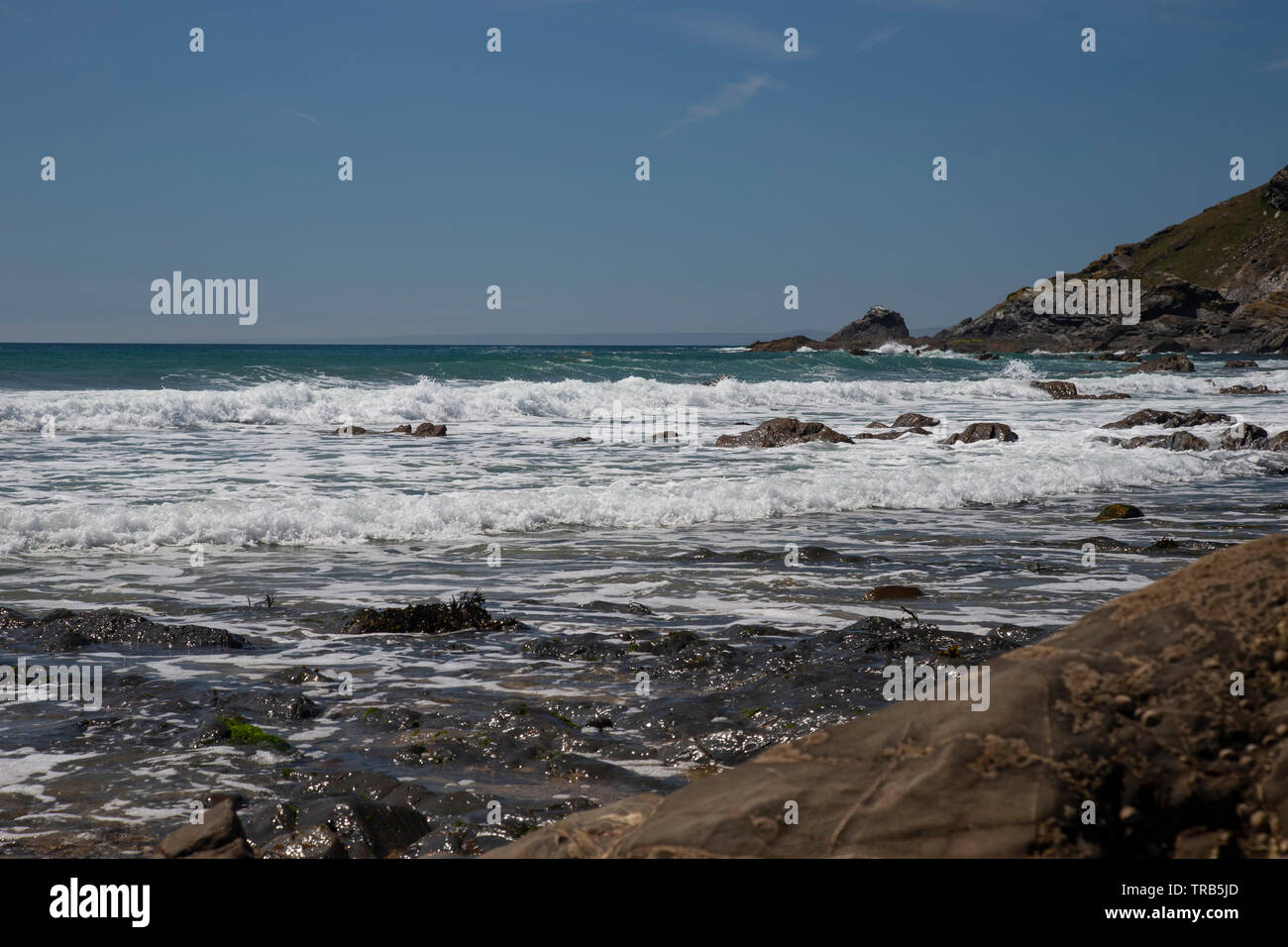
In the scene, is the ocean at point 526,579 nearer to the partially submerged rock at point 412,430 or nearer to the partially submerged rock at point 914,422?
the partially submerged rock at point 914,422

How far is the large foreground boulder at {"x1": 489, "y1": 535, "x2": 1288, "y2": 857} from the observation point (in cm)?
240

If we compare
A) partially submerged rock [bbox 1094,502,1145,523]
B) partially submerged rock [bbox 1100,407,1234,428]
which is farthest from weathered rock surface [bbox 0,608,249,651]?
partially submerged rock [bbox 1100,407,1234,428]

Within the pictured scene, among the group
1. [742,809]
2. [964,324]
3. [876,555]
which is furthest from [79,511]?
[964,324]

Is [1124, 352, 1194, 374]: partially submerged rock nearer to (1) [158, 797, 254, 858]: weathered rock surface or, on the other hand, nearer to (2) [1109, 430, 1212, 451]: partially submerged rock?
(2) [1109, 430, 1212, 451]: partially submerged rock

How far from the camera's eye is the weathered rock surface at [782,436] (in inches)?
838

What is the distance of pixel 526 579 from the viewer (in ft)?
31.4

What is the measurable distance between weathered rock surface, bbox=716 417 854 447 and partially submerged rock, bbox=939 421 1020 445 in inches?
92.3

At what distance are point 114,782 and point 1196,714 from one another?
452cm

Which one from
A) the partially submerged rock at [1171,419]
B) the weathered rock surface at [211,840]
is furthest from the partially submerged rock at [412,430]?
the weathered rock surface at [211,840]

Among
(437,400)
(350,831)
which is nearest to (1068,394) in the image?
(437,400)

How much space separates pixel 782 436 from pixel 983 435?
185 inches
